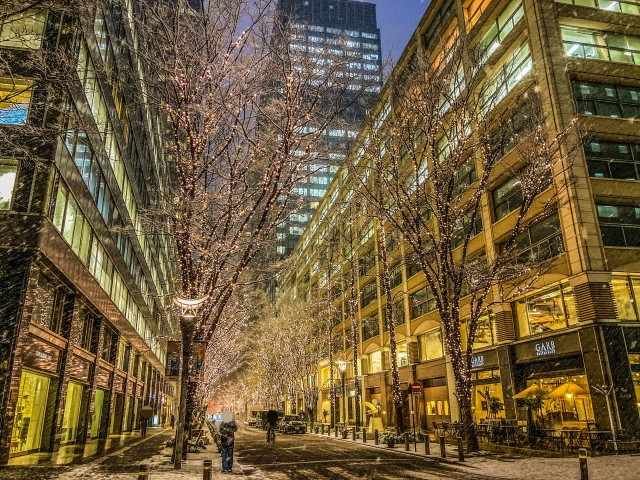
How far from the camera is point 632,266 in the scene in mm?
20719

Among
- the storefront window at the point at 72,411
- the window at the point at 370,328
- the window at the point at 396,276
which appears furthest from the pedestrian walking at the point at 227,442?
the window at the point at 370,328

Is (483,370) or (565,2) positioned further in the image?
(483,370)

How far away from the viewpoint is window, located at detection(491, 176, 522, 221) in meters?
25.5

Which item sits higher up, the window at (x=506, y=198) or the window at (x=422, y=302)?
the window at (x=506, y=198)

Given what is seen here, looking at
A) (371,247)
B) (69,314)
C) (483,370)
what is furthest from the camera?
(371,247)

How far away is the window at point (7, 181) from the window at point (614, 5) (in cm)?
2710

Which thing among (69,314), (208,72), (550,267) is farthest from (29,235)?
(550,267)

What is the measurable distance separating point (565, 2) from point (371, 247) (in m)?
28.2

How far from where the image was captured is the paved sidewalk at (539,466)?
40.2ft

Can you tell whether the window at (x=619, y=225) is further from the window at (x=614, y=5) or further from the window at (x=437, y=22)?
the window at (x=437, y=22)

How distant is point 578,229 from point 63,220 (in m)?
21.9

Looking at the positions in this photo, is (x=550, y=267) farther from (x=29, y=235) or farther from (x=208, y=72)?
(x=29, y=235)

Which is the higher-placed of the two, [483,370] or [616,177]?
[616,177]

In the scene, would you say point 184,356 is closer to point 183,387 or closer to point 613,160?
point 183,387
